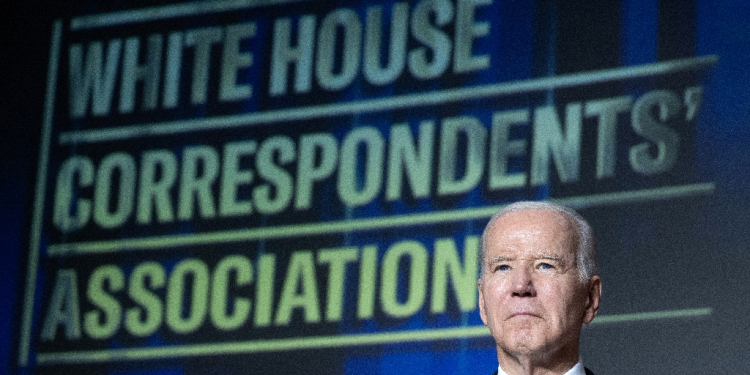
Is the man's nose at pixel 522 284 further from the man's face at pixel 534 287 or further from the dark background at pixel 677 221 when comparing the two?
the dark background at pixel 677 221

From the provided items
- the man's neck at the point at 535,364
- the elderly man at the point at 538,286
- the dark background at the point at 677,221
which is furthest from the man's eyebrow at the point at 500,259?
the dark background at the point at 677,221

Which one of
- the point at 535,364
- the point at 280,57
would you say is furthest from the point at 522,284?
the point at 280,57

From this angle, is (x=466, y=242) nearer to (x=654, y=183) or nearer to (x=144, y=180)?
(x=654, y=183)

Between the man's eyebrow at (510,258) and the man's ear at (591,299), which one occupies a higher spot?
the man's eyebrow at (510,258)

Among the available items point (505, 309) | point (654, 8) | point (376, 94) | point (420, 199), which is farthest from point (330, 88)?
point (505, 309)

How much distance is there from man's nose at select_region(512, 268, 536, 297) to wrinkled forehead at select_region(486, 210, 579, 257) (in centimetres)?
5

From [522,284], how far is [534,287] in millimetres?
32

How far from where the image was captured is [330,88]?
15.0ft

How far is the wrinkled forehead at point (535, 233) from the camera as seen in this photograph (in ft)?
9.06

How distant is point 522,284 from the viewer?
2709mm

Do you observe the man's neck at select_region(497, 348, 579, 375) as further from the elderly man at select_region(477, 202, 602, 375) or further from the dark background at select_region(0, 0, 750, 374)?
the dark background at select_region(0, 0, 750, 374)

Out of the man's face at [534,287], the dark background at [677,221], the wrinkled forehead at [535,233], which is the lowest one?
the dark background at [677,221]

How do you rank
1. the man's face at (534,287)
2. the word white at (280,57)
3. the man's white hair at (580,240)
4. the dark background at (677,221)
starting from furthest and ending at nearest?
the word white at (280,57), the dark background at (677,221), the man's white hair at (580,240), the man's face at (534,287)

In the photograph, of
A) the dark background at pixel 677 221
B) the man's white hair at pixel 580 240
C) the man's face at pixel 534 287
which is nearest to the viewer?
the man's face at pixel 534 287
